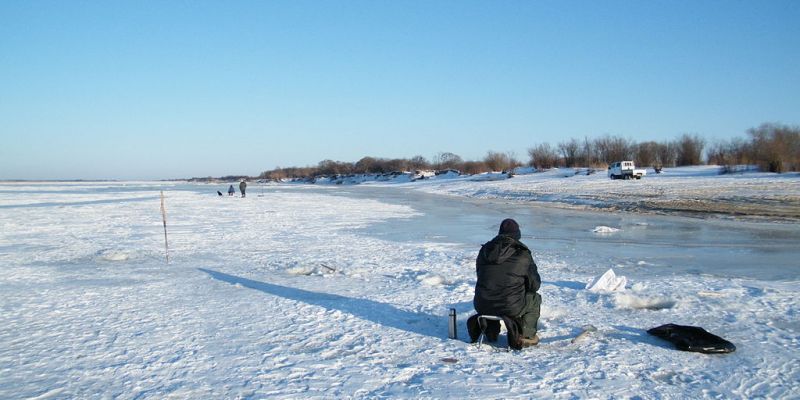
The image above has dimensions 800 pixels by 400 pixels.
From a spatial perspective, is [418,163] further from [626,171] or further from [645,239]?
[645,239]

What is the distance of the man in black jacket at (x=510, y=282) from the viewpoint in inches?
199

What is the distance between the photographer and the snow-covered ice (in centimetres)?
444

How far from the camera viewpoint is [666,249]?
12.0 m

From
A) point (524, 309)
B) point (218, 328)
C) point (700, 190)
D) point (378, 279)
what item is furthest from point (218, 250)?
point (700, 190)

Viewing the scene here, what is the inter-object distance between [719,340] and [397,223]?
1389 cm

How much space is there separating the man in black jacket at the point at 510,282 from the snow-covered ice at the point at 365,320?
13.6 inches

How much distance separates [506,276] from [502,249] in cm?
27

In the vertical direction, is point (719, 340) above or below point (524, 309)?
below

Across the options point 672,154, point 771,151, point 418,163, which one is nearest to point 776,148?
point 771,151

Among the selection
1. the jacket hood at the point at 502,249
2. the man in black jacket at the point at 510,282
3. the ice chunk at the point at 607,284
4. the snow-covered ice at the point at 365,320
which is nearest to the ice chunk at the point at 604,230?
the snow-covered ice at the point at 365,320

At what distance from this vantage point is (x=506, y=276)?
506cm

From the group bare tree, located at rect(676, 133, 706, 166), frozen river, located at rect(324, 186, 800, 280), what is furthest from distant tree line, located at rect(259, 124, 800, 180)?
frozen river, located at rect(324, 186, 800, 280)

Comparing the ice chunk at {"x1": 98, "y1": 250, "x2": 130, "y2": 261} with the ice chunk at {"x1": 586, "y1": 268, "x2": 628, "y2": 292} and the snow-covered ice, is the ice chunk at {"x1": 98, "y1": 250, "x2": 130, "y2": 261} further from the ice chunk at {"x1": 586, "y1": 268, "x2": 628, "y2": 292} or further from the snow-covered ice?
the ice chunk at {"x1": 586, "y1": 268, "x2": 628, "y2": 292}

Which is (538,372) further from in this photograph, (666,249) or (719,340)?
(666,249)
